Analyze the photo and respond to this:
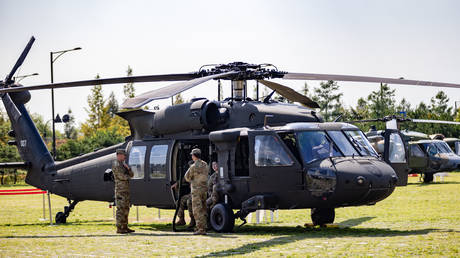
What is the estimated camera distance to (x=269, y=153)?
1392cm

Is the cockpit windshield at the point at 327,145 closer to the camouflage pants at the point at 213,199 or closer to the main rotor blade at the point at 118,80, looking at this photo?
the camouflage pants at the point at 213,199

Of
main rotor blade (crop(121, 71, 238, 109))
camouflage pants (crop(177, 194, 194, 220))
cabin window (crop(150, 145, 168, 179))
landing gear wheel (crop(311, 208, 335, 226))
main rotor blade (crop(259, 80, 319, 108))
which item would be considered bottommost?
landing gear wheel (crop(311, 208, 335, 226))

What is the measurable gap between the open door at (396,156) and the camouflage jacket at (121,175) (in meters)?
5.90

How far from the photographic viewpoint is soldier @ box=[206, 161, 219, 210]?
581 inches

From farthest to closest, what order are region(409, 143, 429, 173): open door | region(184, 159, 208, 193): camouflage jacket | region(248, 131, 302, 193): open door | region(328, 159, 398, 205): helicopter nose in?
region(409, 143, 429, 173): open door < region(184, 159, 208, 193): camouflage jacket < region(248, 131, 302, 193): open door < region(328, 159, 398, 205): helicopter nose

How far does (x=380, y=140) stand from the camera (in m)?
30.2

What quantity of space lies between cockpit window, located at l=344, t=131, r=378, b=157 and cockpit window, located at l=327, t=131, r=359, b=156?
0.50ft

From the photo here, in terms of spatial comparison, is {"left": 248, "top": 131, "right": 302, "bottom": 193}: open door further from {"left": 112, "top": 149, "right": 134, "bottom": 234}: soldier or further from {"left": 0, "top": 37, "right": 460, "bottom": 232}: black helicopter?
{"left": 112, "top": 149, "right": 134, "bottom": 234}: soldier

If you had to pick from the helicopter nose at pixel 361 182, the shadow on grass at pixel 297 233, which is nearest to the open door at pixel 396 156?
the helicopter nose at pixel 361 182

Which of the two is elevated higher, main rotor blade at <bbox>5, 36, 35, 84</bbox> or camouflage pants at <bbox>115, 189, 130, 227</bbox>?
main rotor blade at <bbox>5, 36, 35, 84</bbox>

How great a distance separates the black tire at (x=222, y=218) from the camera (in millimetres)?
14156

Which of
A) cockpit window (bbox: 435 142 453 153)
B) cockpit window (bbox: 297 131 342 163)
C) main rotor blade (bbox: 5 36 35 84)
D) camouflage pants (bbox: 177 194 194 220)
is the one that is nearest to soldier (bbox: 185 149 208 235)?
camouflage pants (bbox: 177 194 194 220)

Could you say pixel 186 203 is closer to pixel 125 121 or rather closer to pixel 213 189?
pixel 213 189

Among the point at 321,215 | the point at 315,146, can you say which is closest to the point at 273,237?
the point at 315,146
